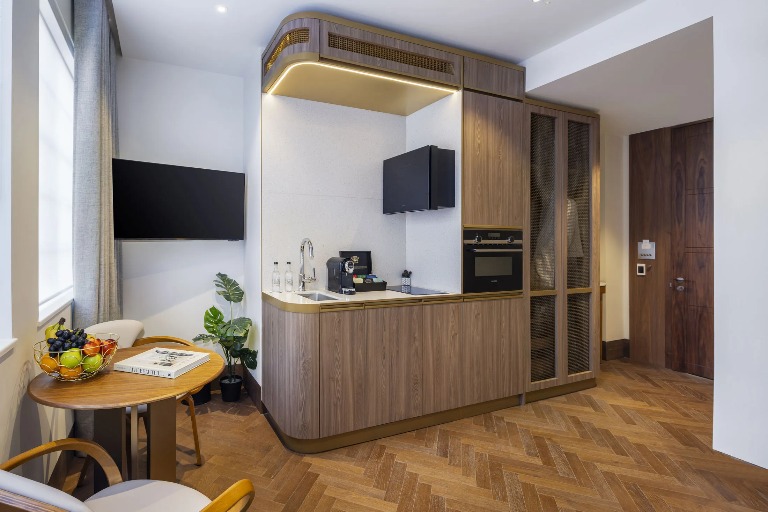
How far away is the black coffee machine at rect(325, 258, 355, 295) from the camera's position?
331 cm

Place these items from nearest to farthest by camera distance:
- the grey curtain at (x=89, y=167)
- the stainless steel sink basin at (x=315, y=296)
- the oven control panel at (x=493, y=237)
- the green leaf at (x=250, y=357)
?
the grey curtain at (x=89, y=167), the stainless steel sink basin at (x=315, y=296), the oven control panel at (x=493, y=237), the green leaf at (x=250, y=357)

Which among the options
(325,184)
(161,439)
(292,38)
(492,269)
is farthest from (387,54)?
(161,439)

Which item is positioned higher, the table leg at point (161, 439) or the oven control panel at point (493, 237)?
the oven control panel at point (493, 237)

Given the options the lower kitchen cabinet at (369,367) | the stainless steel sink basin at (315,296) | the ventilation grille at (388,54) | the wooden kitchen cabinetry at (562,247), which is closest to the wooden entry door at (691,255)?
the wooden kitchen cabinetry at (562,247)

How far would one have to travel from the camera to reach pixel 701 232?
436 cm

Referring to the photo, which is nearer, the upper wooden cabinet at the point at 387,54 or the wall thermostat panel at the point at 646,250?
the upper wooden cabinet at the point at 387,54

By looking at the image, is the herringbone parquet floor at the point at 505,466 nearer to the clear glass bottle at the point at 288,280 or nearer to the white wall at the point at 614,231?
the clear glass bottle at the point at 288,280

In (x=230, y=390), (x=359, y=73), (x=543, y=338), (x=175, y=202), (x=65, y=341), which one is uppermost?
(x=359, y=73)

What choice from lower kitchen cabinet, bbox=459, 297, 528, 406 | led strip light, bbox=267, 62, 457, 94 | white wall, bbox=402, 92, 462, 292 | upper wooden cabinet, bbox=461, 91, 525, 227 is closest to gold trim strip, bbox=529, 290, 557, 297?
lower kitchen cabinet, bbox=459, 297, 528, 406

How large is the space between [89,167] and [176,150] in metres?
1.16

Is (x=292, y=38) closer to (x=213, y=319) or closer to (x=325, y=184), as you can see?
(x=325, y=184)

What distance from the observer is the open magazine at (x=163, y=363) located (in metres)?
1.78

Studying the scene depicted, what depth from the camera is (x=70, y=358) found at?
5.43ft

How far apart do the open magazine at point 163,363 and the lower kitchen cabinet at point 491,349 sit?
6.40ft
